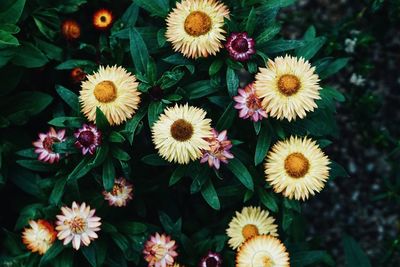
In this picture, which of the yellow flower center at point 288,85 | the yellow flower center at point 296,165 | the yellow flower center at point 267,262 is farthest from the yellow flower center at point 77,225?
the yellow flower center at point 288,85

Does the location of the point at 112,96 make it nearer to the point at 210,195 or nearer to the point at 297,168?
the point at 210,195

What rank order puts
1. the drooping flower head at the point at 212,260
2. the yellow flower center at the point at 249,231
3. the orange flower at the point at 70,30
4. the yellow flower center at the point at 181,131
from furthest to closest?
1. the orange flower at the point at 70,30
2. the yellow flower center at the point at 249,231
3. the drooping flower head at the point at 212,260
4. the yellow flower center at the point at 181,131

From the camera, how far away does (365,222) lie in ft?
12.2

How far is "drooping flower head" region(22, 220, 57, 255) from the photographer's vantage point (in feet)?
8.16

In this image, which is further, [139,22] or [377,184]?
[377,184]

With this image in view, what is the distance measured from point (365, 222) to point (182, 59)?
79.2 inches

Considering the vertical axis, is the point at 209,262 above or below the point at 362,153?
below

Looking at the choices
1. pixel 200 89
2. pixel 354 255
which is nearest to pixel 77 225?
pixel 200 89

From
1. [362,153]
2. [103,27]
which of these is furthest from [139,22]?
[362,153]

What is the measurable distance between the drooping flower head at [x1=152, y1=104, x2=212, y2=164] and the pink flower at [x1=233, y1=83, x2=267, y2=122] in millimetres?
161

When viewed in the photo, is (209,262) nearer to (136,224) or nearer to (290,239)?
(136,224)

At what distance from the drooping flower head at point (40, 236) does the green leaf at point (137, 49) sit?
0.85 m

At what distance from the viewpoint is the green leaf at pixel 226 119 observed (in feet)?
7.91

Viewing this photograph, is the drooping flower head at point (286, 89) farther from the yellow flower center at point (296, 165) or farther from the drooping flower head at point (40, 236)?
the drooping flower head at point (40, 236)
